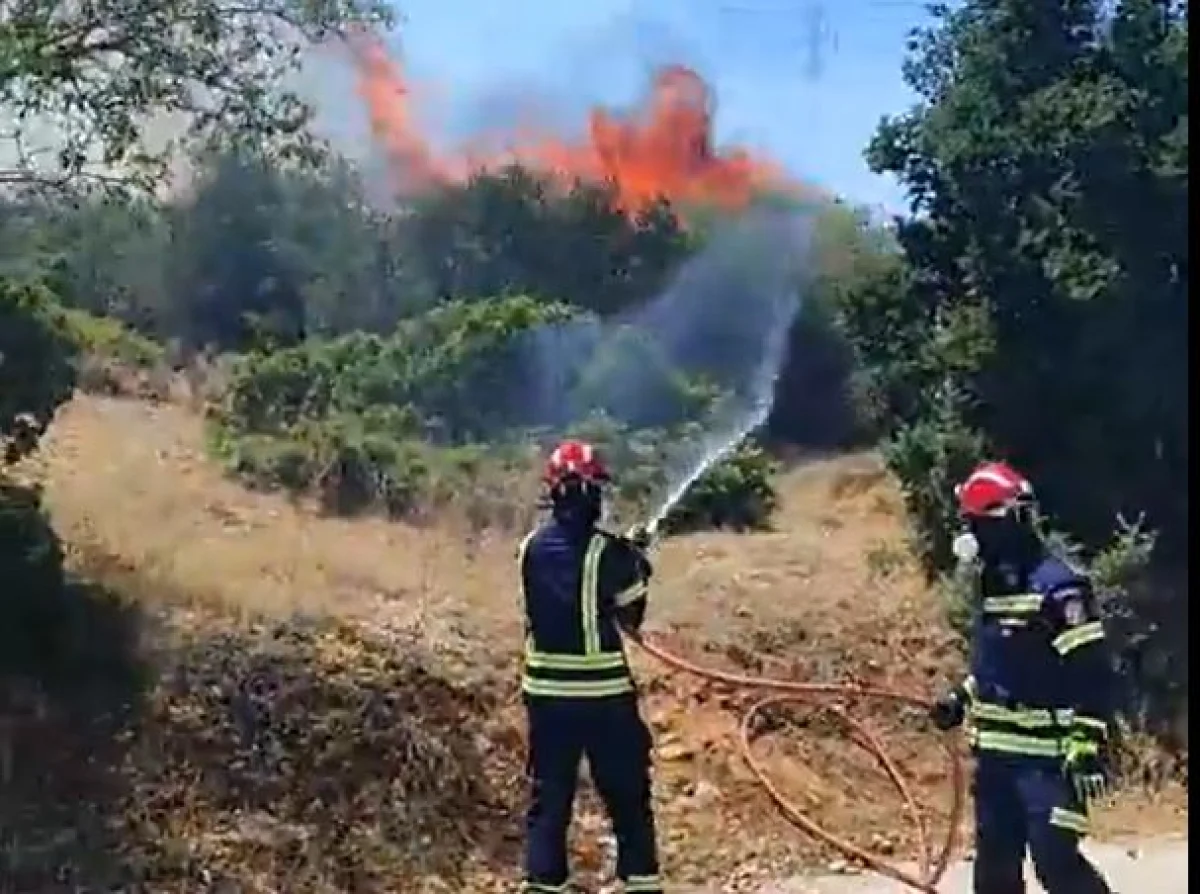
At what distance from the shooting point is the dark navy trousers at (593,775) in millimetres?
8211

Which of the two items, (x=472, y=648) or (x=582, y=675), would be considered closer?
(x=582, y=675)

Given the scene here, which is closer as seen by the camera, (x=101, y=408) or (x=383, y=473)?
(x=383, y=473)

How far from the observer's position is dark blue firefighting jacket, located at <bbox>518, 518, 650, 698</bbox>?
26.9 feet

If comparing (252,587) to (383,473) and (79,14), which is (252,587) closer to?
(79,14)

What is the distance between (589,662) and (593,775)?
0.50 m

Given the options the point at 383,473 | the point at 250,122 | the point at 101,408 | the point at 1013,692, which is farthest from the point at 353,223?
the point at 1013,692

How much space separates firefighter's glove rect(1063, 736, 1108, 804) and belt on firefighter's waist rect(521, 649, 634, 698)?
1866mm

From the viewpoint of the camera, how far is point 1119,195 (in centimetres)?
1512

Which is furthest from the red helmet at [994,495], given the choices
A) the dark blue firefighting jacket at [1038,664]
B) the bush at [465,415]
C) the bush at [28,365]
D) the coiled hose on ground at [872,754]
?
the bush at [465,415]

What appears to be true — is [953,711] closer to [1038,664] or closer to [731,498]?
[1038,664]

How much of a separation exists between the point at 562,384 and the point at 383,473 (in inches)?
126

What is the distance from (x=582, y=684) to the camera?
8.20 m

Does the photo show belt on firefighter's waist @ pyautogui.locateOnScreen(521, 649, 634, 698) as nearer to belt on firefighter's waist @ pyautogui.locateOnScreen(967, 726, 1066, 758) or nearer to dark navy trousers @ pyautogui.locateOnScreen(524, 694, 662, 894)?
dark navy trousers @ pyautogui.locateOnScreen(524, 694, 662, 894)

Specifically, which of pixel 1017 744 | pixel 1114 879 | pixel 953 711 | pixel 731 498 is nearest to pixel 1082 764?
pixel 1017 744
